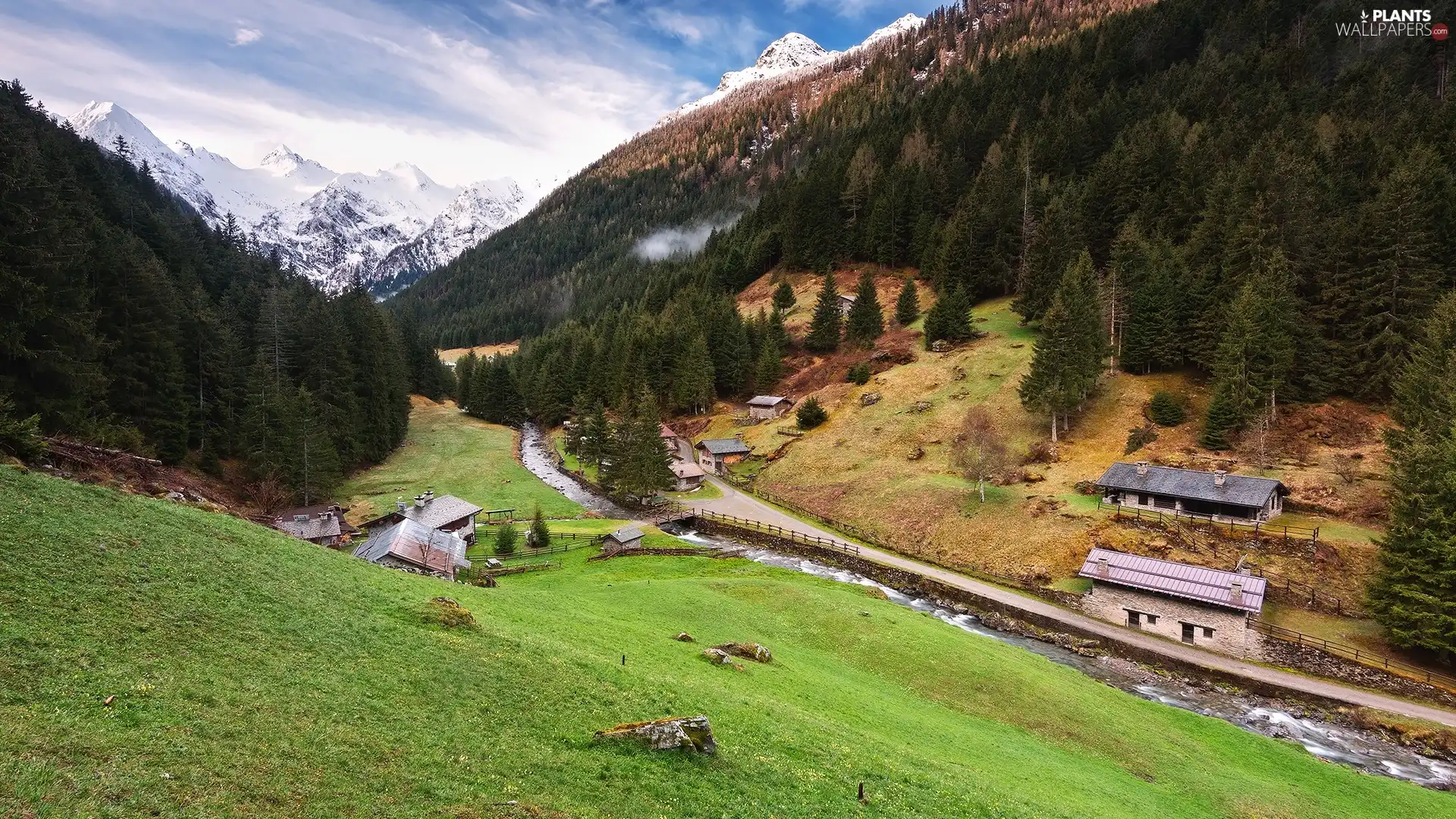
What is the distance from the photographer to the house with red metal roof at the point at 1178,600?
42094mm

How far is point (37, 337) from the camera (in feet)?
142

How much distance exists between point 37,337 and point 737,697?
53.9 metres

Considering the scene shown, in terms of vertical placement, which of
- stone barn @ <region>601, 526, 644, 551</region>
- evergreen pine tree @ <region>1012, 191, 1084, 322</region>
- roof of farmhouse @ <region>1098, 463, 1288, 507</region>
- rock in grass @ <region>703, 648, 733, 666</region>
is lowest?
stone barn @ <region>601, 526, 644, 551</region>

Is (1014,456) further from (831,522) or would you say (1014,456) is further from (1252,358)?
(1252,358)

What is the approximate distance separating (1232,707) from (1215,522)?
780 inches

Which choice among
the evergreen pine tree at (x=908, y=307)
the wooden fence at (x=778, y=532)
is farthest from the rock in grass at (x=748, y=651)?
the evergreen pine tree at (x=908, y=307)

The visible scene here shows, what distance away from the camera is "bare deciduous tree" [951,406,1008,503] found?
219 ft

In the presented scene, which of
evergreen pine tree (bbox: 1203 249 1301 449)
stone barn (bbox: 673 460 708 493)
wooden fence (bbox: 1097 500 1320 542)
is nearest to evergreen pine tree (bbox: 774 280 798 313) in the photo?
stone barn (bbox: 673 460 708 493)

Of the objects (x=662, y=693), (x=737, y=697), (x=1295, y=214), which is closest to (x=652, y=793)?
(x=662, y=693)

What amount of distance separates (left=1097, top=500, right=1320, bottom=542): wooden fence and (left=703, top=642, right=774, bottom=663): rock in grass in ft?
131

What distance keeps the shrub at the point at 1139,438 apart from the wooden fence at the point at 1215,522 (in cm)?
987

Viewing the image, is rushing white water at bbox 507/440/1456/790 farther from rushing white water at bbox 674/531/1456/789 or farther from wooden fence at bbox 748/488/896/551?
wooden fence at bbox 748/488/896/551

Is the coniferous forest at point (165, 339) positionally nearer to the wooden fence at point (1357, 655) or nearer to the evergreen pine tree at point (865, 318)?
the wooden fence at point (1357, 655)

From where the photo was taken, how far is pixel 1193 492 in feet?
172
